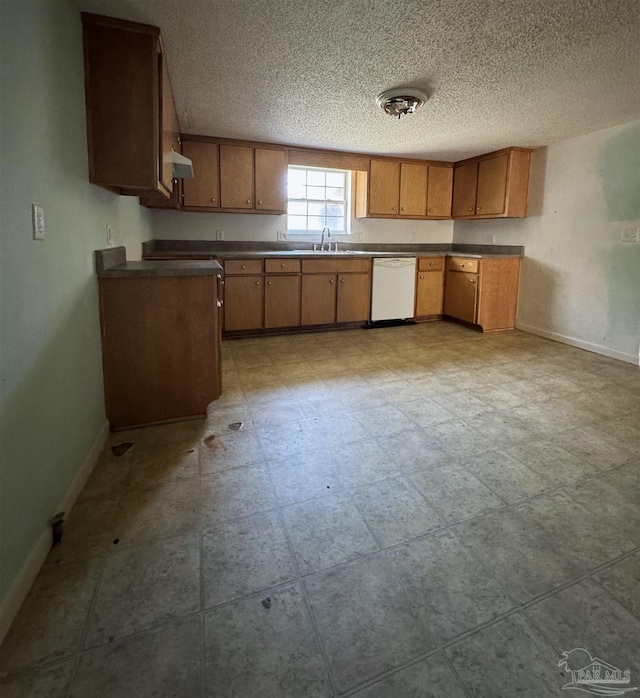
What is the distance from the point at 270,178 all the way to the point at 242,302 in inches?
55.0

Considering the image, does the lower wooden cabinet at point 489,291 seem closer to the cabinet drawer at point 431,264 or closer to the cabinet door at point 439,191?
the cabinet drawer at point 431,264

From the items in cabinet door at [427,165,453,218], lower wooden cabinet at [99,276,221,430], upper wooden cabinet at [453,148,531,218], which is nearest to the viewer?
lower wooden cabinet at [99,276,221,430]

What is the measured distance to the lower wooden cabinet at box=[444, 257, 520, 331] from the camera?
4723 mm

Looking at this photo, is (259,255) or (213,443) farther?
(259,255)

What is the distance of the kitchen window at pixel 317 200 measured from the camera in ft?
16.8

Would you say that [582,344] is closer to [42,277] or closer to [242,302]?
[242,302]

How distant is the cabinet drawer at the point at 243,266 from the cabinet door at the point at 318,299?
1.72 feet

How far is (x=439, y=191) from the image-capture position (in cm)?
541

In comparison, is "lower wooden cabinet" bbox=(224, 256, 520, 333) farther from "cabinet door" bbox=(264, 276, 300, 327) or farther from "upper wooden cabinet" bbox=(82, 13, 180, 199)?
"upper wooden cabinet" bbox=(82, 13, 180, 199)

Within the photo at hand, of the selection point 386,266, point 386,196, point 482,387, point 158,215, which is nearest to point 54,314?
point 482,387

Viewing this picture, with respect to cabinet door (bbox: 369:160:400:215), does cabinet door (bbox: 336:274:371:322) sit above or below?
below

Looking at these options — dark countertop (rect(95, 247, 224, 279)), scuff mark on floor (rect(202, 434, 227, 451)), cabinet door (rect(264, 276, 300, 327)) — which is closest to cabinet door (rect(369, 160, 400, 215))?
cabinet door (rect(264, 276, 300, 327))

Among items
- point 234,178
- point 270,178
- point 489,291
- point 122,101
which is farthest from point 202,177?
point 489,291

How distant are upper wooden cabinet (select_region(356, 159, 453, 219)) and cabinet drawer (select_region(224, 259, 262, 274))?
5.41ft
